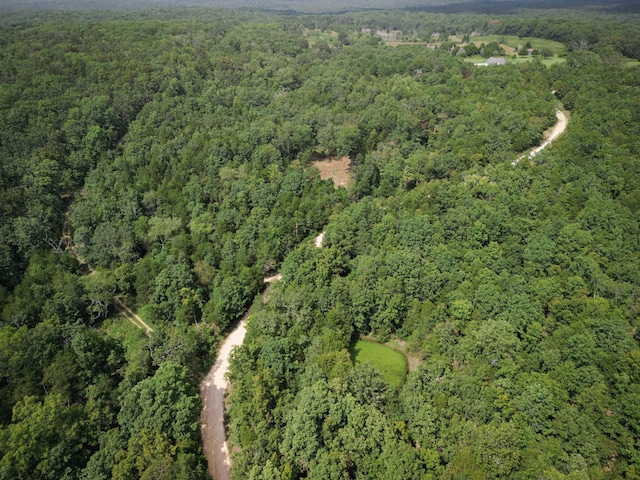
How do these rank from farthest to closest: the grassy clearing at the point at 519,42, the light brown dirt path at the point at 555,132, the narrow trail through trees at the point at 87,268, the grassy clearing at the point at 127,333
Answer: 1. the grassy clearing at the point at 519,42
2. the light brown dirt path at the point at 555,132
3. the narrow trail through trees at the point at 87,268
4. the grassy clearing at the point at 127,333

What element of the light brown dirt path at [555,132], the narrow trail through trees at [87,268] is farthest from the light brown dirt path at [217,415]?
the light brown dirt path at [555,132]

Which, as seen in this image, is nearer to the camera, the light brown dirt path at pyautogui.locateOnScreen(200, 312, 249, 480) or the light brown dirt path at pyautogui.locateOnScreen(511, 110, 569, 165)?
the light brown dirt path at pyautogui.locateOnScreen(200, 312, 249, 480)

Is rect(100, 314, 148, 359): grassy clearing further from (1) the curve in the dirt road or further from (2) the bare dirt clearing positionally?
(2) the bare dirt clearing

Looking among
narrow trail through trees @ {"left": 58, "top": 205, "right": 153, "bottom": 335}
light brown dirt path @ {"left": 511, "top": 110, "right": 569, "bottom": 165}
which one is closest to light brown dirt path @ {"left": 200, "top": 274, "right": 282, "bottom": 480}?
narrow trail through trees @ {"left": 58, "top": 205, "right": 153, "bottom": 335}

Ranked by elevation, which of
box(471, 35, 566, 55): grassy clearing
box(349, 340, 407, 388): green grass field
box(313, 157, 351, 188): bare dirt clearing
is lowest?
box(349, 340, 407, 388): green grass field

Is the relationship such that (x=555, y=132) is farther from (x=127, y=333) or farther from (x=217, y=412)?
(x=127, y=333)

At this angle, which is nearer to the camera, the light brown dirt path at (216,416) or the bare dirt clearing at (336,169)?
the light brown dirt path at (216,416)

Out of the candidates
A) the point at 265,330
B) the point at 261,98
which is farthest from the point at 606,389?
the point at 261,98

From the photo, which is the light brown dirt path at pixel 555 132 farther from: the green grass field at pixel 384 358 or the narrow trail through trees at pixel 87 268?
the narrow trail through trees at pixel 87 268
